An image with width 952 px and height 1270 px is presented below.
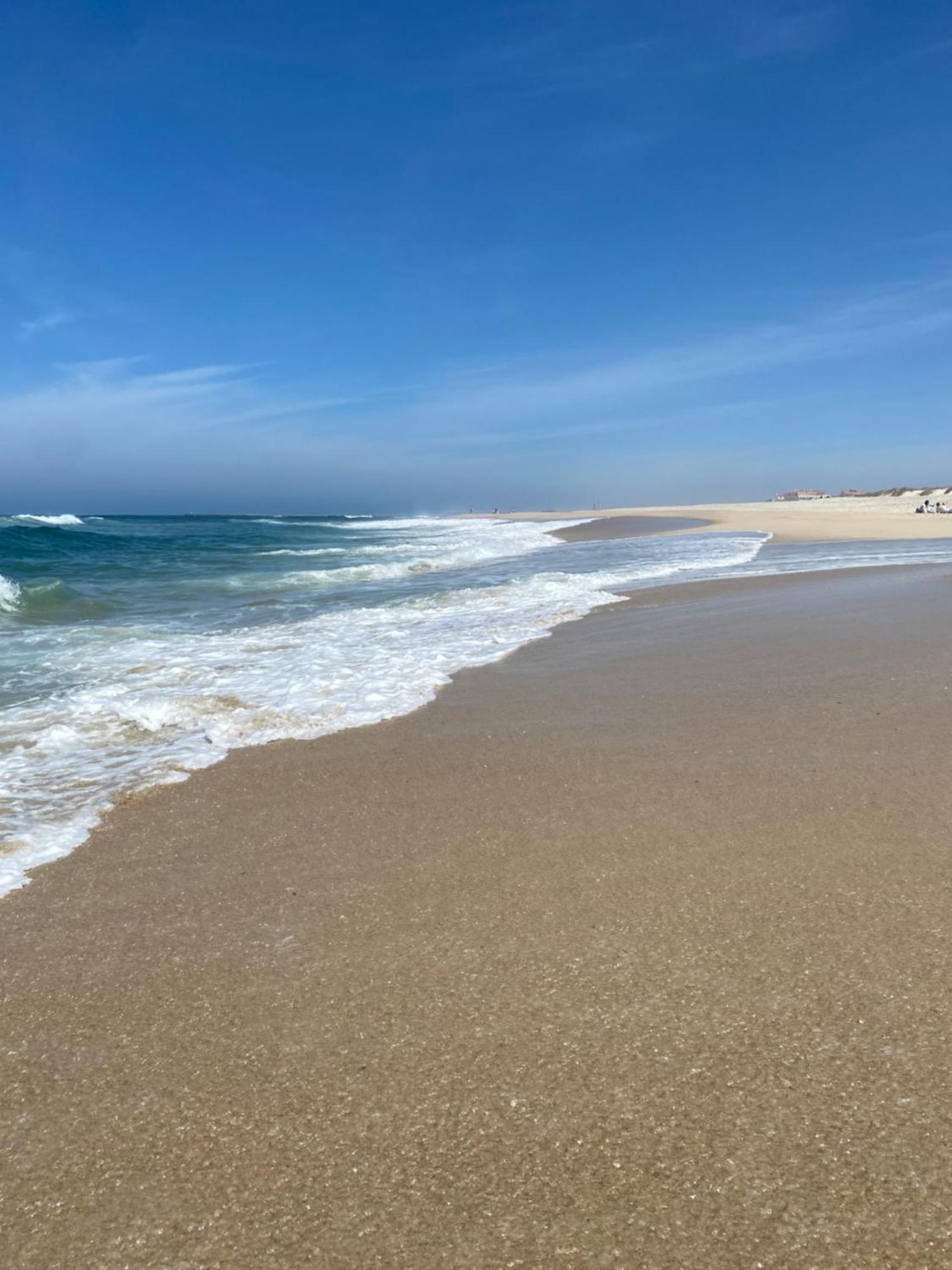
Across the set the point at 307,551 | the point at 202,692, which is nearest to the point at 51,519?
the point at 307,551

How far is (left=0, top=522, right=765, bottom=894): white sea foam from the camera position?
14.0 ft

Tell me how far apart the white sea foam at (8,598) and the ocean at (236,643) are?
0.05m

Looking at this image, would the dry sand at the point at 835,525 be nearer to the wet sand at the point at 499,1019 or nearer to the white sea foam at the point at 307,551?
the white sea foam at the point at 307,551

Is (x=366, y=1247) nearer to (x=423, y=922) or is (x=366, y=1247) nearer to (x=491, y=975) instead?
(x=491, y=975)

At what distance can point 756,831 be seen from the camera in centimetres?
336

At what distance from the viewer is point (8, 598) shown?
41.7 feet

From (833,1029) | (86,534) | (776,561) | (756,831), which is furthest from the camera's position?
(86,534)

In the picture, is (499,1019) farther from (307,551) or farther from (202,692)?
(307,551)

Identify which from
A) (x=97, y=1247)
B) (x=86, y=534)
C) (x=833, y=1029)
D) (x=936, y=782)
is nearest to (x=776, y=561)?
(x=936, y=782)

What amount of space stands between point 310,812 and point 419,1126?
7.16 feet

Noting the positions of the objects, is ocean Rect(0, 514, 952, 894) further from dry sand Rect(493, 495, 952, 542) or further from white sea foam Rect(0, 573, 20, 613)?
dry sand Rect(493, 495, 952, 542)

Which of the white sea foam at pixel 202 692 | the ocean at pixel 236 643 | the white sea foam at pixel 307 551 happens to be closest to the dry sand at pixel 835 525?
the ocean at pixel 236 643

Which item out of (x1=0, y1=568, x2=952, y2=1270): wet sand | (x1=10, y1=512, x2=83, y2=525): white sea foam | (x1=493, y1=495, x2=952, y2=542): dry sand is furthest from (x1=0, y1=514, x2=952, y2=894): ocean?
(x1=10, y1=512, x2=83, y2=525): white sea foam

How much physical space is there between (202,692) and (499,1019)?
462 cm
